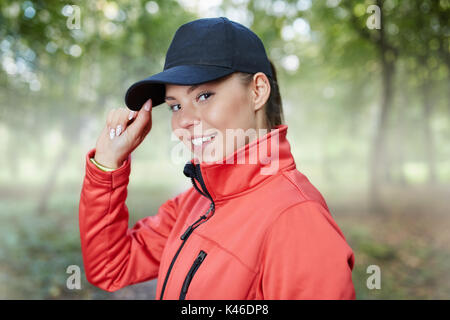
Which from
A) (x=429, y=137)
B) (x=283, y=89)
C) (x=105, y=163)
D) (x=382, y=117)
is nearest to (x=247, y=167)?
(x=105, y=163)

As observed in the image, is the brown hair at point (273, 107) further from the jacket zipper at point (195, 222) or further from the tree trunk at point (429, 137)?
the tree trunk at point (429, 137)

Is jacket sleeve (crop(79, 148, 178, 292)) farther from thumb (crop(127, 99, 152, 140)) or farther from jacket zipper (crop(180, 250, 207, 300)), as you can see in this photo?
jacket zipper (crop(180, 250, 207, 300))

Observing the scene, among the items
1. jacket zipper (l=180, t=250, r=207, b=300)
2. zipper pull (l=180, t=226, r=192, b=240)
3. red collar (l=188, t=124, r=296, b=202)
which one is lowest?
jacket zipper (l=180, t=250, r=207, b=300)

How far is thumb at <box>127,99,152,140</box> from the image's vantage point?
1267mm

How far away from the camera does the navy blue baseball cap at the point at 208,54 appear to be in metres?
1.07

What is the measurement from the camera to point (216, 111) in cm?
110

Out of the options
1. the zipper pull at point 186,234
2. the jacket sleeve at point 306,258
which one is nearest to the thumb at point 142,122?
the zipper pull at point 186,234

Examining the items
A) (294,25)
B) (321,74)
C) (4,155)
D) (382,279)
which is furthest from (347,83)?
(4,155)

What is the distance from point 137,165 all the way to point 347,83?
22.1 ft

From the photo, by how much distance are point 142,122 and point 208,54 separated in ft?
1.25

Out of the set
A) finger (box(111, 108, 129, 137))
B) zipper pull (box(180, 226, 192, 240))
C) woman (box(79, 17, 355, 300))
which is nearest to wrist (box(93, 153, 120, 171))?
woman (box(79, 17, 355, 300))

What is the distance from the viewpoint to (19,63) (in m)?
6.57

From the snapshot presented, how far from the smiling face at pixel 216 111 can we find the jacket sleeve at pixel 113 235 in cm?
31

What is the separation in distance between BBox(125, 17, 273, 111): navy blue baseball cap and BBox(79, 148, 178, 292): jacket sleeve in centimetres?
34
